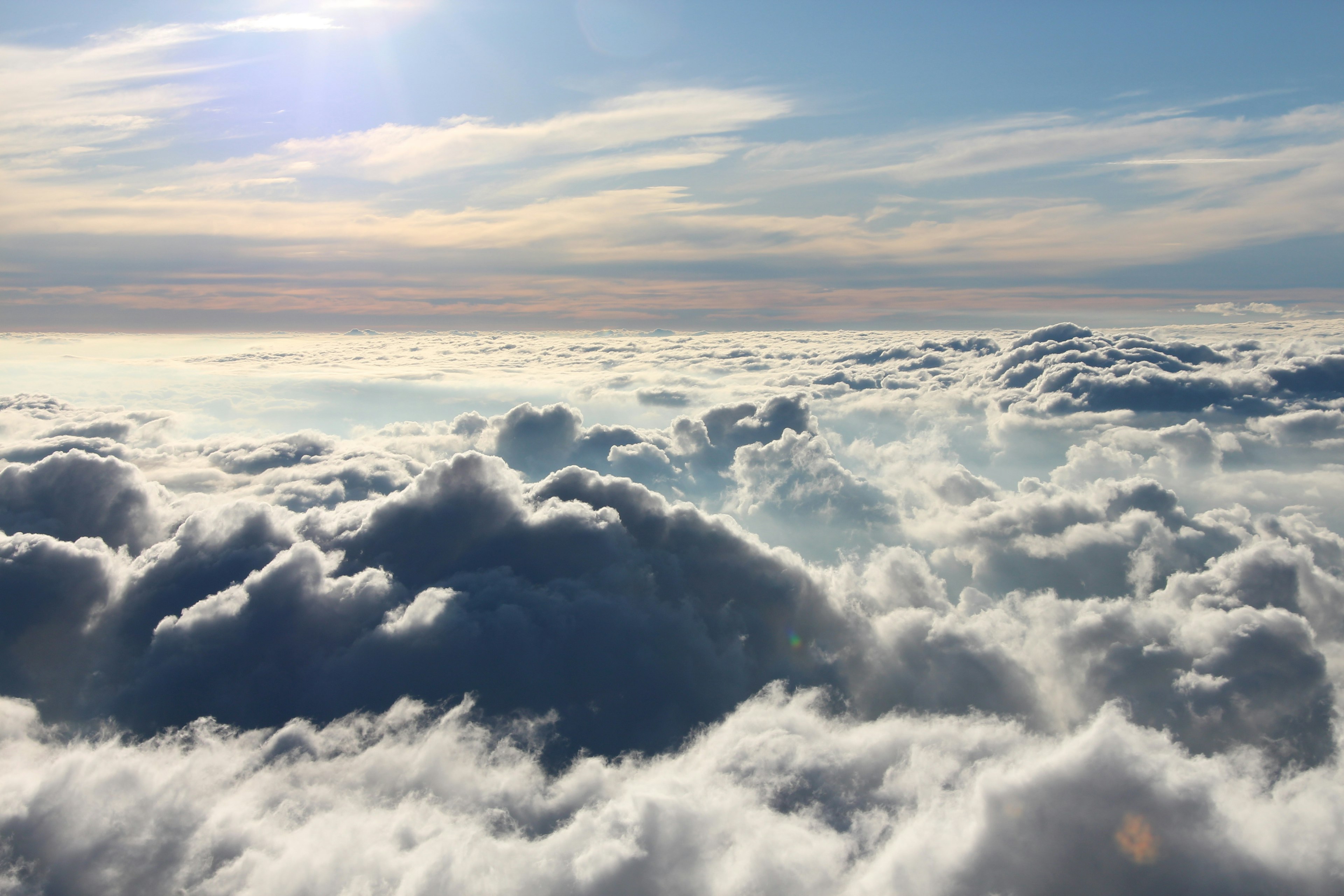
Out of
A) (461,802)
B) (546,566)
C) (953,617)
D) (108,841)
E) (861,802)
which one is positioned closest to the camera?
(108,841)

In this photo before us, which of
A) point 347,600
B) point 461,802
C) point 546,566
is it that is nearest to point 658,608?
point 546,566

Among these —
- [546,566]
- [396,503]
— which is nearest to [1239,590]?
[546,566]

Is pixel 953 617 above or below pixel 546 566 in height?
below

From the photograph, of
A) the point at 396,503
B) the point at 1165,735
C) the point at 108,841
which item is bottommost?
the point at 1165,735

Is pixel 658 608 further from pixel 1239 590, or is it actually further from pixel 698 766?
pixel 1239 590

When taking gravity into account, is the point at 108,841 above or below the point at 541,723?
above

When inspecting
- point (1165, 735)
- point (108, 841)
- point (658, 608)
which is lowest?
point (1165, 735)

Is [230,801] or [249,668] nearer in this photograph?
[230,801]

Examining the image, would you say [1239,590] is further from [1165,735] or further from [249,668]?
[249,668]

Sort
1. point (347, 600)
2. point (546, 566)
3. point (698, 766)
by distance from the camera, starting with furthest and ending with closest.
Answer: point (546, 566), point (347, 600), point (698, 766)
